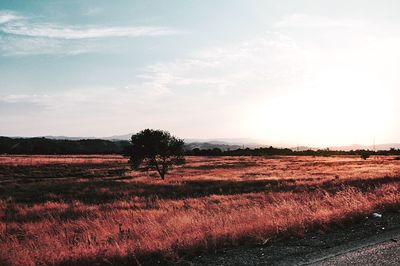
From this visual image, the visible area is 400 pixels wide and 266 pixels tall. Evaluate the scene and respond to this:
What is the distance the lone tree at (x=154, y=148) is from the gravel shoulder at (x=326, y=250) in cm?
4220

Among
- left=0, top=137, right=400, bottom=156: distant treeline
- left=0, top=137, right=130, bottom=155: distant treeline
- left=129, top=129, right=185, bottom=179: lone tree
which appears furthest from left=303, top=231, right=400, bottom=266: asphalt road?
left=0, top=137, right=130, bottom=155: distant treeline

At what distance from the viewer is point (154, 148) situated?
50.3 metres

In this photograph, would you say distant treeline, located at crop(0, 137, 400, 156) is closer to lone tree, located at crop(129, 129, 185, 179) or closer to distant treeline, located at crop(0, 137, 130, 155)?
distant treeline, located at crop(0, 137, 130, 155)

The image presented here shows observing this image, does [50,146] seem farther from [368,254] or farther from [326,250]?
[368,254]

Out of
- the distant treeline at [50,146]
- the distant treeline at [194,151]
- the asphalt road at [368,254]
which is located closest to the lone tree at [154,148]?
the asphalt road at [368,254]

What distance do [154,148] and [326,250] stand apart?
43.9 meters

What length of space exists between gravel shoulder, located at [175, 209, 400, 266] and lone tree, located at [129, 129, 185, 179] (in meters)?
42.2

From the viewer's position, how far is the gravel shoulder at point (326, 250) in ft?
21.2

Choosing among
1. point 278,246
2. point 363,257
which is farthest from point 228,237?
point 363,257

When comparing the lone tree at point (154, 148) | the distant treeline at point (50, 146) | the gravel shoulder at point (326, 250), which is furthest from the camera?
the distant treeline at point (50, 146)

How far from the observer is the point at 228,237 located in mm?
8336

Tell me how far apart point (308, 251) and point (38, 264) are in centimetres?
499

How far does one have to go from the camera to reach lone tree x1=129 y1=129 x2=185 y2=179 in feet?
166

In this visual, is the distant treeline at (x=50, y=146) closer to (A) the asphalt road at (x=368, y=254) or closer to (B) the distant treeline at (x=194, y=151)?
(B) the distant treeline at (x=194, y=151)
